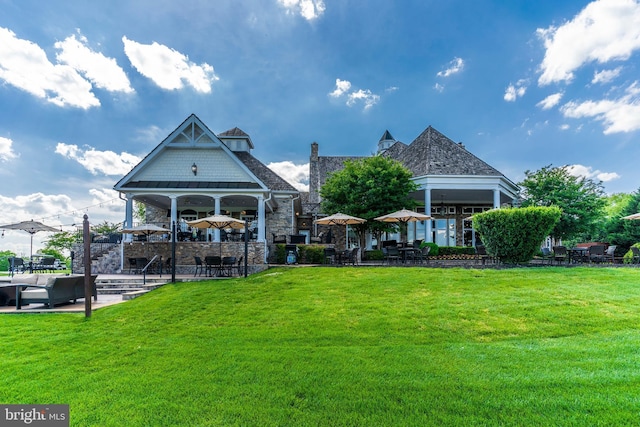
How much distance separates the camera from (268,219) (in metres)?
20.4

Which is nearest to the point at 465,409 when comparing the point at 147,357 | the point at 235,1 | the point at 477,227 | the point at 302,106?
the point at 147,357

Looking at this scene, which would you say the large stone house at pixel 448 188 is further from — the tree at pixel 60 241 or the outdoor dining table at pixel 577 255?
the tree at pixel 60 241

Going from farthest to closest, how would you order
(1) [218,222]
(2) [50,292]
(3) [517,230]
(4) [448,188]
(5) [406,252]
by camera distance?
(4) [448,188]
(5) [406,252]
(1) [218,222]
(3) [517,230]
(2) [50,292]

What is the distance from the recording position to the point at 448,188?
19.8 m

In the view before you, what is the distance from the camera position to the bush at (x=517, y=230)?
11539mm

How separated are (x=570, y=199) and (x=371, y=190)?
14.5 meters

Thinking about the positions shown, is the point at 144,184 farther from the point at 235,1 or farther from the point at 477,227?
the point at 477,227

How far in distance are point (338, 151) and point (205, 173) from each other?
18.0 metres

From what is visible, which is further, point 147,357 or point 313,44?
point 313,44

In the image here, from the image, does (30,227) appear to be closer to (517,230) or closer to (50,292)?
(50,292)

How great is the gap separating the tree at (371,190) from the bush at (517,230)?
6.14 metres

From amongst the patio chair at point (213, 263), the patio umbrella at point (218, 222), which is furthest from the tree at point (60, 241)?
the patio chair at point (213, 263)

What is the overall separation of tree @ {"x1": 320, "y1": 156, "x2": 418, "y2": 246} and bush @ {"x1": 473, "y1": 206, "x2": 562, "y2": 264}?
6.14 metres

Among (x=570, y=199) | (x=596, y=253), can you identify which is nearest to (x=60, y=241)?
(x=596, y=253)
